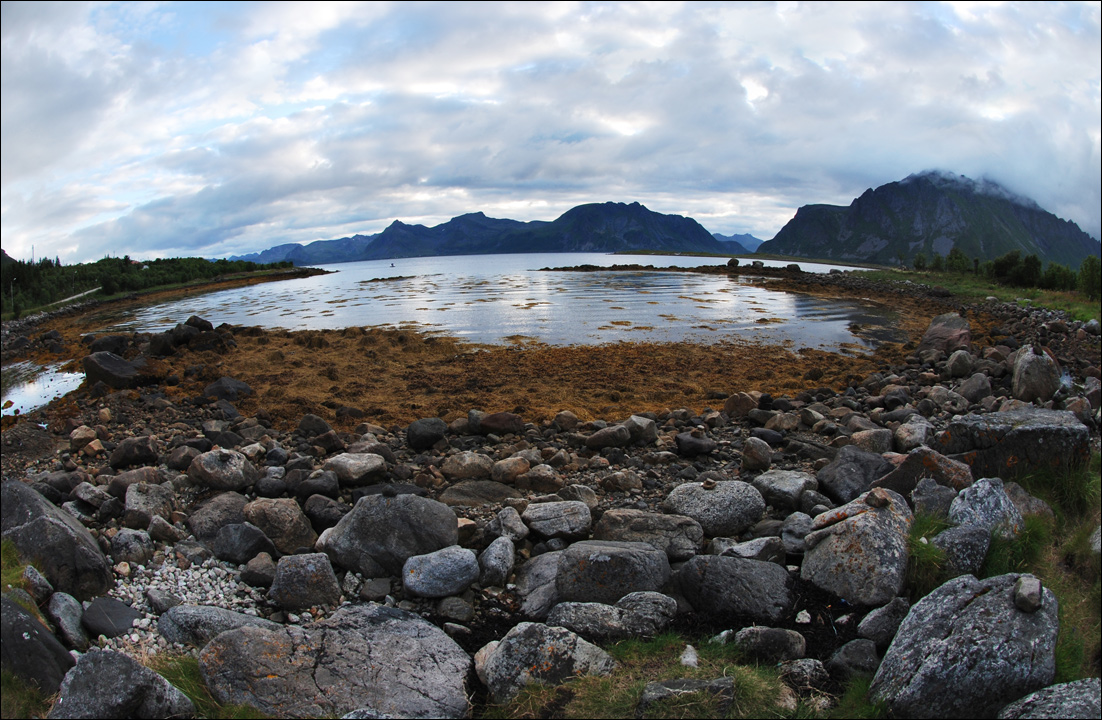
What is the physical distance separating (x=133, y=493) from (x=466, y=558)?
181 inches

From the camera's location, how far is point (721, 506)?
7.01 meters

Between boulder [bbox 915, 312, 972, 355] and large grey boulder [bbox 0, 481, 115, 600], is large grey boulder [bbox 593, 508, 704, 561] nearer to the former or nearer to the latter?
large grey boulder [bbox 0, 481, 115, 600]

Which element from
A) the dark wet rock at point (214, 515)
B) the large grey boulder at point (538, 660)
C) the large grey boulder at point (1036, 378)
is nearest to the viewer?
the large grey boulder at point (538, 660)

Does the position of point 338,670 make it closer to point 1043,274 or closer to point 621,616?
point 621,616

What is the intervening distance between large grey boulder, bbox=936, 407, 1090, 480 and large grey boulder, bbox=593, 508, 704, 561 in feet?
11.5

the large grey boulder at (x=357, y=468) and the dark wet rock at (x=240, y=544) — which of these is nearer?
the dark wet rock at (x=240, y=544)

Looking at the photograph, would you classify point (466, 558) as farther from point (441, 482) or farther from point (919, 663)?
point (919, 663)

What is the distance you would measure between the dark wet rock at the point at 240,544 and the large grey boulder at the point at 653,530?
375 cm

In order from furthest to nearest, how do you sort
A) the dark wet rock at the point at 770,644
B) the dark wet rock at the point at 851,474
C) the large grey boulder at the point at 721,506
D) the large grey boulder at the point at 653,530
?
Answer: the dark wet rock at the point at 851,474 → the large grey boulder at the point at 721,506 → the large grey boulder at the point at 653,530 → the dark wet rock at the point at 770,644

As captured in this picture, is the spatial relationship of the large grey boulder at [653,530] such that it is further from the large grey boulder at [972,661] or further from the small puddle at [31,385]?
the small puddle at [31,385]

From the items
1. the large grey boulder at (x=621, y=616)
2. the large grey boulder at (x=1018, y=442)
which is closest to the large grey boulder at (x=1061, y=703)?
the large grey boulder at (x=621, y=616)

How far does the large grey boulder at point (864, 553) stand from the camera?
16.7 feet

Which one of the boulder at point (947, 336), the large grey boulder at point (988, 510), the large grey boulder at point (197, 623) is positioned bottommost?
the large grey boulder at point (197, 623)

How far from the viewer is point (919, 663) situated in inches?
151
